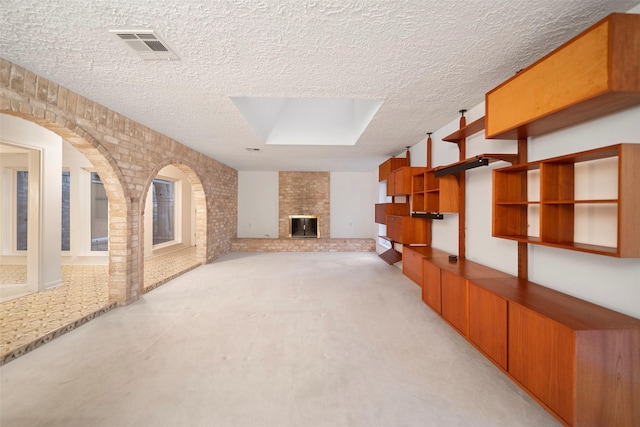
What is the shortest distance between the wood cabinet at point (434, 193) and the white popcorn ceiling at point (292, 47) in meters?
0.97

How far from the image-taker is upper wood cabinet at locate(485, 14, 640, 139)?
4.58 ft

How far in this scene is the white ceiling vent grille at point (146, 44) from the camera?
176cm

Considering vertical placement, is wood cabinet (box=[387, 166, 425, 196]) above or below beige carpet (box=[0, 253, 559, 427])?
above

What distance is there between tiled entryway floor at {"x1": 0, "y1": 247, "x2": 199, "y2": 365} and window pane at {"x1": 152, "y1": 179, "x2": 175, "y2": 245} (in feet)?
10.6

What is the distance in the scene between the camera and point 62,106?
2584 mm

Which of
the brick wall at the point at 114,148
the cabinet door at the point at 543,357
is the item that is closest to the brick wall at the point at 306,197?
the brick wall at the point at 114,148

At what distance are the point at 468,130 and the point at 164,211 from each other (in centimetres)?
934

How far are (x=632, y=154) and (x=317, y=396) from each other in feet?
8.45

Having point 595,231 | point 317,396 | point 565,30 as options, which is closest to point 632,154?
point 595,231

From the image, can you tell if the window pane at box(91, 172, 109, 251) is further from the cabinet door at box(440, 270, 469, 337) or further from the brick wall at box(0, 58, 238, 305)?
the cabinet door at box(440, 270, 469, 337)

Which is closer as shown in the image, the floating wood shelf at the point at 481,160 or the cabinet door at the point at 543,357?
the cabinet door at the point at 543,357

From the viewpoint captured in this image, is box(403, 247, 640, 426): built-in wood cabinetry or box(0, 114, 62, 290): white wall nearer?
box(403, 247, 640, 426): built-in wood cabinetry

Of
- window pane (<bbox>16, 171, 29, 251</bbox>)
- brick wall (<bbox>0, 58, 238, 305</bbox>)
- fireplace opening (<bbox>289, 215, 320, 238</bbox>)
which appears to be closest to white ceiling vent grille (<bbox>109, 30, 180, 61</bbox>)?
brick wall (<bbox>0, 58, 238, 305</bbox>)

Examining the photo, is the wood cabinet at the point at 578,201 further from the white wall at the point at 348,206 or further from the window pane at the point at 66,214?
the window pane at the point at 66,214
